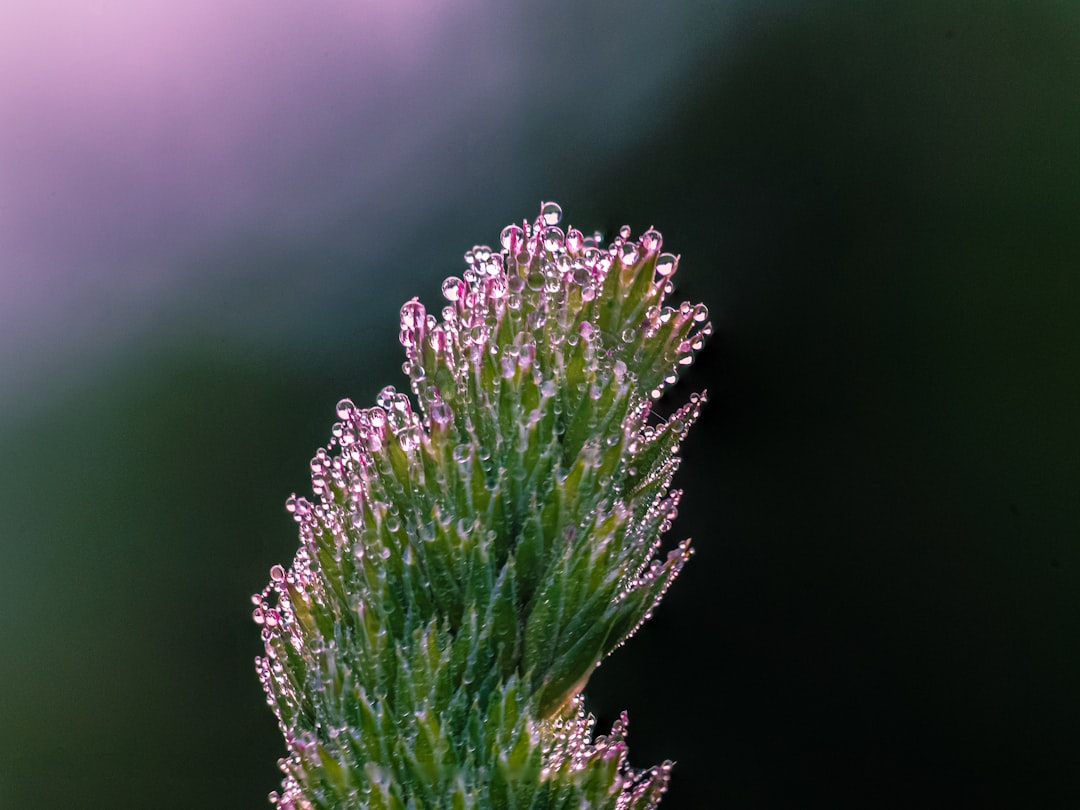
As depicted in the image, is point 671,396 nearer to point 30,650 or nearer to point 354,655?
point 354,655

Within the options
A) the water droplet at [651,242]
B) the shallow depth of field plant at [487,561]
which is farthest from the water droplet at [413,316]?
the water droplet at [651,242]

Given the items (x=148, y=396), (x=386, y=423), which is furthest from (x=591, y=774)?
(x=148, y=396)

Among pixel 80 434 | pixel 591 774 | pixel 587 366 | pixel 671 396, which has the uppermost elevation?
pixel 80 434

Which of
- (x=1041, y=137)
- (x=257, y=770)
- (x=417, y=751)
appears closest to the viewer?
(x=417, y=751)

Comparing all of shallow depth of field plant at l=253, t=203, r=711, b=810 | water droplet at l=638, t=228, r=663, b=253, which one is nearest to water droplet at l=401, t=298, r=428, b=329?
shallow depth of field plant at l=253, t=203, r=711, b=810

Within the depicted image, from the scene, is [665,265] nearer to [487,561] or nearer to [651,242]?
[651,242]

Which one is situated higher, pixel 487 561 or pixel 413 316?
pixel 413 316

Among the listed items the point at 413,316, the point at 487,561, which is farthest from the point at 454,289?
the point at 487,561

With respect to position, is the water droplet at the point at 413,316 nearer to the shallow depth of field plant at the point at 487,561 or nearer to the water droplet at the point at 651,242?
the shallow depth of field plant at the point at 487,561
